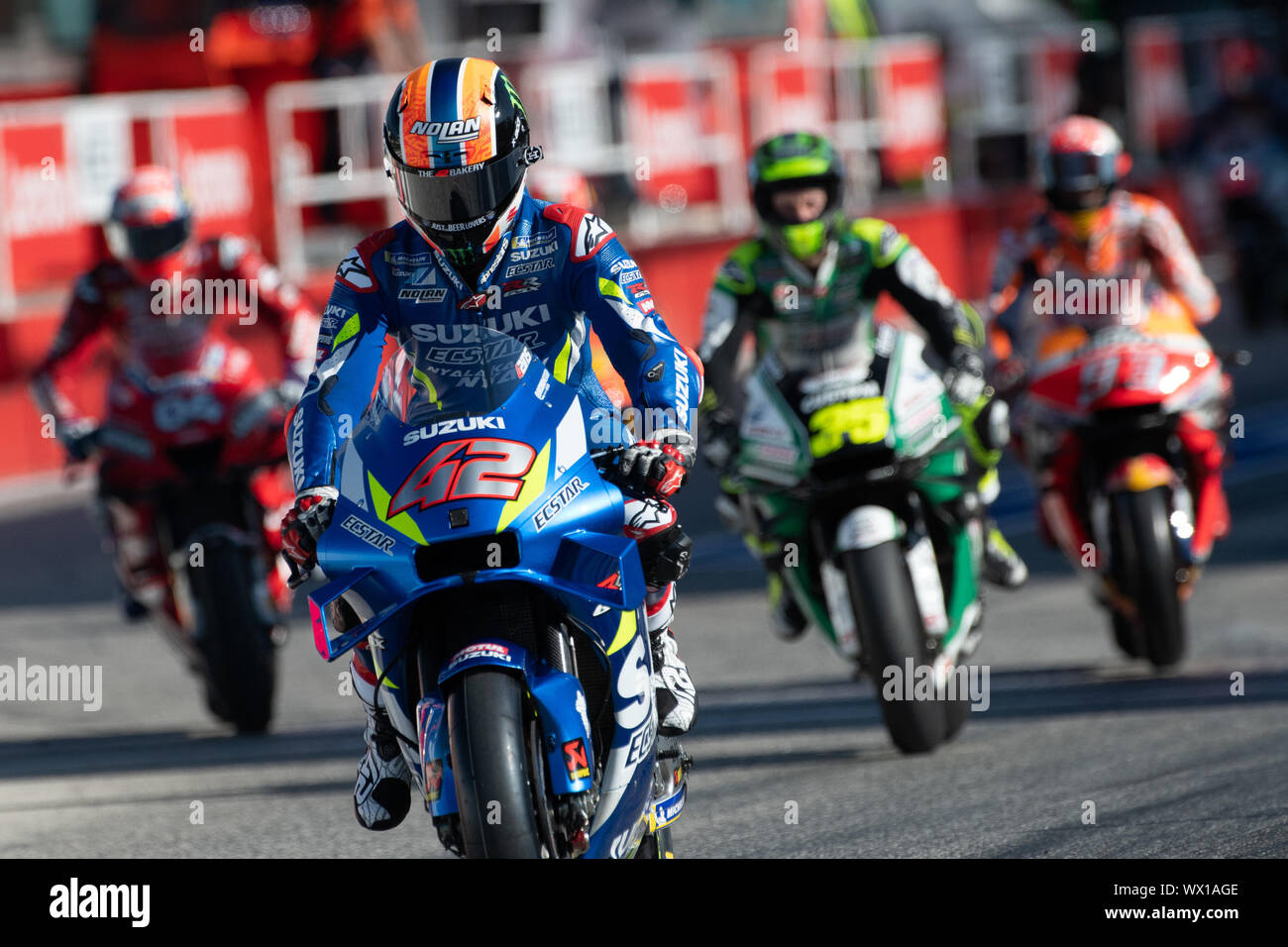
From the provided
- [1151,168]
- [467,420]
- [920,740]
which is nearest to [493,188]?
[467,420]

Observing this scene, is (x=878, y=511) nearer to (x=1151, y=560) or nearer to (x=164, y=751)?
(x=1151, y=560)

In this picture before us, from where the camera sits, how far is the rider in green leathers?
739cm

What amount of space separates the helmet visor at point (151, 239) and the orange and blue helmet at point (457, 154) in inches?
147

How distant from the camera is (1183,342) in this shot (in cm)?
821

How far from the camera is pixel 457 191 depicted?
16.4 ft

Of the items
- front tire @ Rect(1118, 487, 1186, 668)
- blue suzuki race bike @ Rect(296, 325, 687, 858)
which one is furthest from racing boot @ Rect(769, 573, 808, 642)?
blue suzuki race bike @ Rect(296, 325, 687, 858)

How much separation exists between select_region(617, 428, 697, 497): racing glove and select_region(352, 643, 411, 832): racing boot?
2.49 feet

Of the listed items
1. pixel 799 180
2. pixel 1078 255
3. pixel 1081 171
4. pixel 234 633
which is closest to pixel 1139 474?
pixel 1078 255

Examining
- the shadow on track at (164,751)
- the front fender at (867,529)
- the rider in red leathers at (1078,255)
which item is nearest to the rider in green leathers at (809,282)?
the front fender at (867,529)

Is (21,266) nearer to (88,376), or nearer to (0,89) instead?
(88,376)

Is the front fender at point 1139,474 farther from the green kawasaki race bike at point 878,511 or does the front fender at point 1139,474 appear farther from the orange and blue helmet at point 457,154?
the orange and blue helmet at point 457,154

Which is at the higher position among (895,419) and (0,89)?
(0,89)

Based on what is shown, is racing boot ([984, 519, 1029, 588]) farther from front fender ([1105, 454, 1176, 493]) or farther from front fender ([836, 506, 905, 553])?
front fender ([836, 506, 905, 553])
